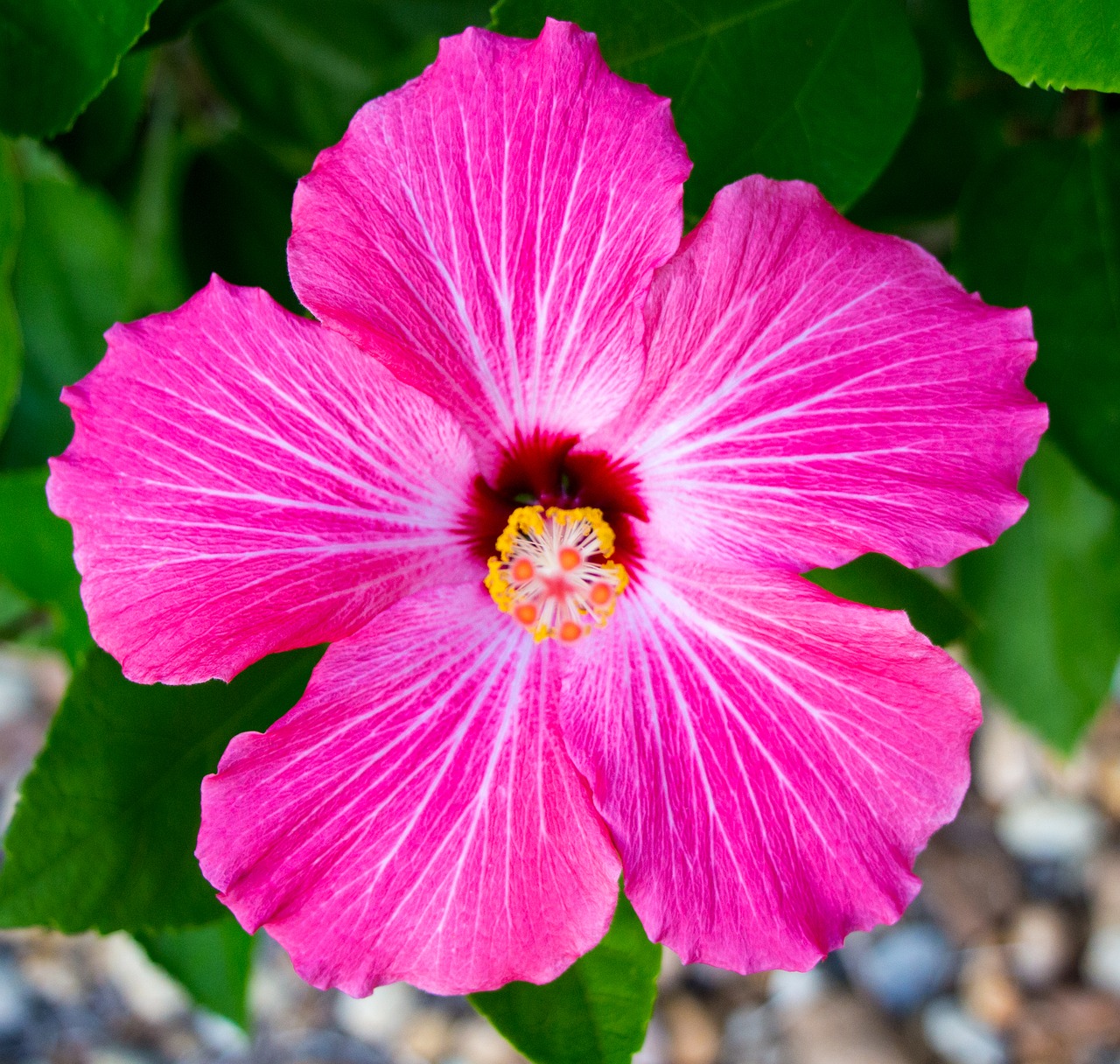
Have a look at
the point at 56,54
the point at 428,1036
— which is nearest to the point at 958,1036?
the point at 428,1036

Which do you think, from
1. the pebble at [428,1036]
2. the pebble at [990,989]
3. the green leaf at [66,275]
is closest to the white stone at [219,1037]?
the pebble at [428,1036]

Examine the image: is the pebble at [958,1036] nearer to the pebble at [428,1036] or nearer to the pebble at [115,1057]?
the pebble at [428,1036]

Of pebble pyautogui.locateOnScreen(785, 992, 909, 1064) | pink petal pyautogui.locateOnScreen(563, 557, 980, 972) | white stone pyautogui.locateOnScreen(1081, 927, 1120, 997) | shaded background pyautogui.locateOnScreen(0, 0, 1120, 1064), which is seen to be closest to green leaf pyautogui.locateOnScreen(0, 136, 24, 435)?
shaded background pyautogui.locateOnScreen(0, 0, 1120, 1064)

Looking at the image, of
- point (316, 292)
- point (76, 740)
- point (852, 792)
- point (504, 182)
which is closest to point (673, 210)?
point (504, 182)

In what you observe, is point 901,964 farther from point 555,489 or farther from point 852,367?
point 852,367

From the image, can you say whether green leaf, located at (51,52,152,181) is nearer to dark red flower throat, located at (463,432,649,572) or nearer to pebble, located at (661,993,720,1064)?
dark red flower throat, located at (463,432,649,572)

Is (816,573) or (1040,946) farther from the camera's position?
(1040,946)
